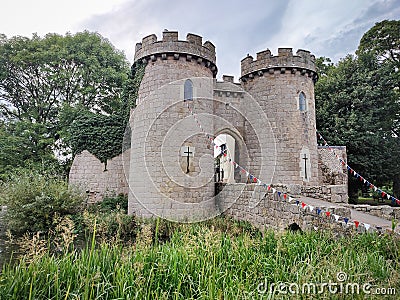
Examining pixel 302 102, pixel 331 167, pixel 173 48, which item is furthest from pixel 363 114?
pixel 173 48

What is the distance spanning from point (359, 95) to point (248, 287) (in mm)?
14925

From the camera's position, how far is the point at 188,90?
10.1 meters

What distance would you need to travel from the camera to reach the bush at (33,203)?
8867 mm

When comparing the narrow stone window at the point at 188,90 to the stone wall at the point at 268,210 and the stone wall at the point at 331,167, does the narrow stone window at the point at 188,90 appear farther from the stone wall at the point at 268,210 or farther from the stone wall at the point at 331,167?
the stone wall at the point at 331,167

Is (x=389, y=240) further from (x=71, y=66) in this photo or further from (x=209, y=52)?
(x=71, y=66)

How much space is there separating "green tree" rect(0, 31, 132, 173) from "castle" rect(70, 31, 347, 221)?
4324 millimetres

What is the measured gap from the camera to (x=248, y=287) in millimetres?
2990

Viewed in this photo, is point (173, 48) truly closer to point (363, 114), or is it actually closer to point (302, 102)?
point (302, 102)

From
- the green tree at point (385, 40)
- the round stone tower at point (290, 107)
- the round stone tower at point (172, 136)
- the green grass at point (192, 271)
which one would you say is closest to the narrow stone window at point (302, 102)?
the round stone tower at point (290, 107)

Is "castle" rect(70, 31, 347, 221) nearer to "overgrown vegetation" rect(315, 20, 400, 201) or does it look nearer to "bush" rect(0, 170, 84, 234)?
"bush" rect(0, 170, 84, 234)

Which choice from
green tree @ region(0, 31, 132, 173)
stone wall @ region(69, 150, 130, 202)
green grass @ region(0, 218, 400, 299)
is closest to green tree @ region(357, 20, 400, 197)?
green grass @ region(0, 218, 400, 299)

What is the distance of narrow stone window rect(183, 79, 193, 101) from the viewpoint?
10052mm

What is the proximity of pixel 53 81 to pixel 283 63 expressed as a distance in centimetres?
1309

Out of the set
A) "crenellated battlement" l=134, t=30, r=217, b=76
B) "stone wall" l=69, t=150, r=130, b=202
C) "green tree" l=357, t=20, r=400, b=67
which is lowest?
"stone wall" l=69, t=150, r=130, b=202
